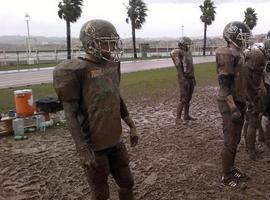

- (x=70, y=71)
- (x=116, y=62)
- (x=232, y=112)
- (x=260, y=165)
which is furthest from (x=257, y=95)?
(x=70, y=71)

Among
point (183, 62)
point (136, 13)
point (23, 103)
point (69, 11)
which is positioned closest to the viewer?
point (23, 103)

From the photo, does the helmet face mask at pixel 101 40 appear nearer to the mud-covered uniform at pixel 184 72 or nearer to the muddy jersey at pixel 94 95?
the muddy jersey at pixel 94 95

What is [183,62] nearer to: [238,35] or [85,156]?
[238,35]

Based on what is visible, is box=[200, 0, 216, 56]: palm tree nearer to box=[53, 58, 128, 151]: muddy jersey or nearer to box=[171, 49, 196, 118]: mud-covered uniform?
box=[171, 49, 196, 118]: mud-covered uniform

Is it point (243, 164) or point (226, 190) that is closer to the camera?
point (226, 190)

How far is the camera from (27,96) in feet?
29.4

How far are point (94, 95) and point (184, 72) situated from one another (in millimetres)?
6128

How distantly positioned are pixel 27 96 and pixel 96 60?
19.3ft

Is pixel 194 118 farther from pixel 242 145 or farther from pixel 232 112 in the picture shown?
pixel 232 112

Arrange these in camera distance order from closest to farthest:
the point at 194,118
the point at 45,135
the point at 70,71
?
the point at 70,71, the point at 45,135, the point at 194,118

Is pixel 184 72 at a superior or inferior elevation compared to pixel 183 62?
inferior

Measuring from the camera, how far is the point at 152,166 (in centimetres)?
619

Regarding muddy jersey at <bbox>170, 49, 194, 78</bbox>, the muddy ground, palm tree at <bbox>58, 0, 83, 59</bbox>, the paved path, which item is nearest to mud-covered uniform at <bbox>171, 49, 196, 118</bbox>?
muddy jersey at <bbox>170, 49, 194, 78</bbox>

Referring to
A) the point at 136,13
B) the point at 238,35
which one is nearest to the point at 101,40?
the point at 238,35
